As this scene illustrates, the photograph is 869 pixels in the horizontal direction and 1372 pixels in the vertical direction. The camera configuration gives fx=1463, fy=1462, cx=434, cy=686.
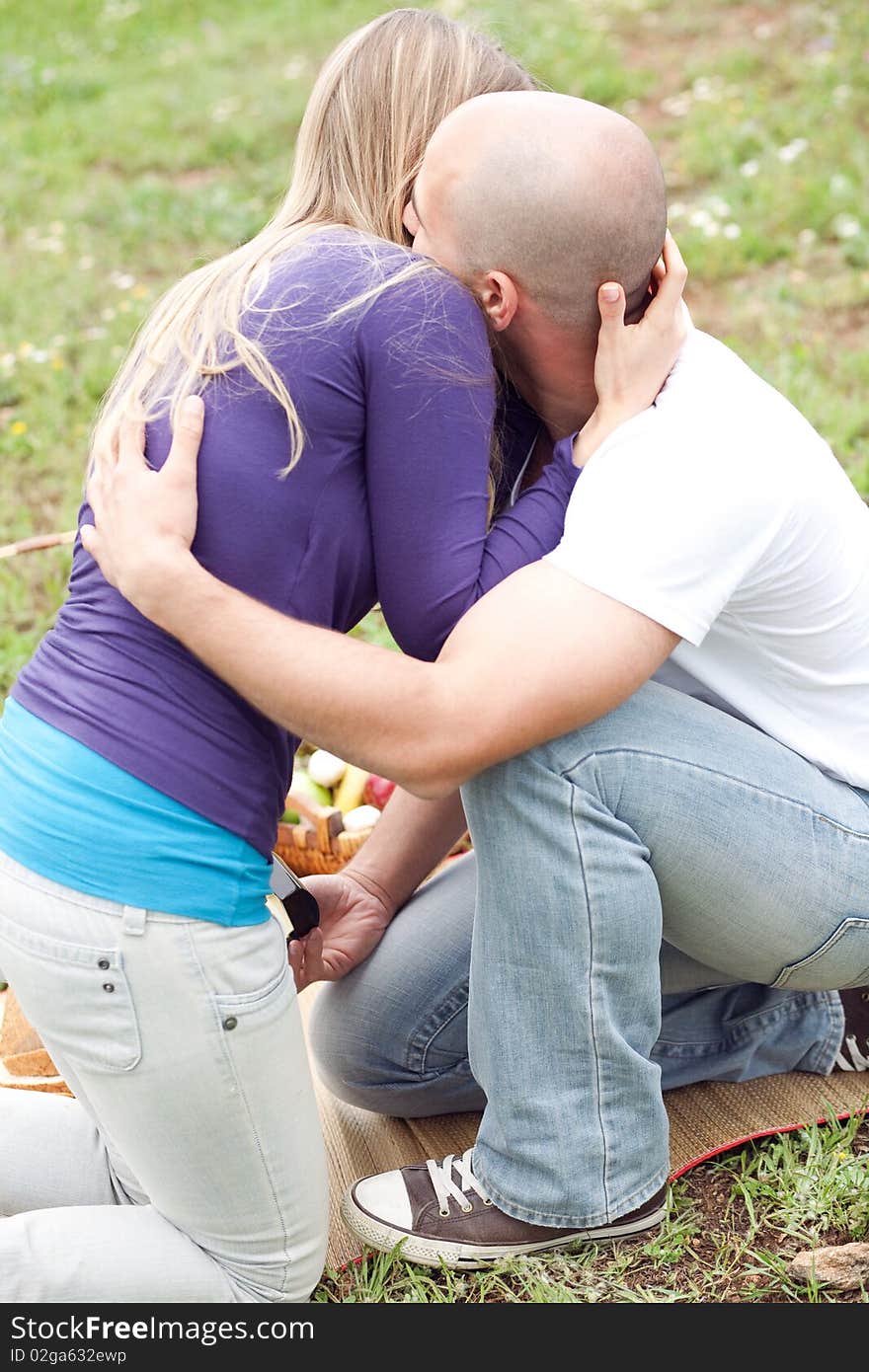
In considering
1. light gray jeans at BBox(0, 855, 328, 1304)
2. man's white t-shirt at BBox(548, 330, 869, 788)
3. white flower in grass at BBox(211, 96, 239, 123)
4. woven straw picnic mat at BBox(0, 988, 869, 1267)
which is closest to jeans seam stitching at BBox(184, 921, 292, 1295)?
light gray jeans at BBox(0, 855, 328, 1304)

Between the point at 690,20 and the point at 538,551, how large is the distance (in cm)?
641

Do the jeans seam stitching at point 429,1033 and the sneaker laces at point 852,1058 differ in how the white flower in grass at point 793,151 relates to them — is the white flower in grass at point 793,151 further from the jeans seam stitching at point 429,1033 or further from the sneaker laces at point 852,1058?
the jeans seam stitching at point 429,1033

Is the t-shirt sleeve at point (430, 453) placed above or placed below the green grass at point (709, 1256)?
above

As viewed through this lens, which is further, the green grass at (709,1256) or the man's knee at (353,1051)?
the man's knee at (353,1051)

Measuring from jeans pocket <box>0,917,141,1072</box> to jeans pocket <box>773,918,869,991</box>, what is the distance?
89 cm

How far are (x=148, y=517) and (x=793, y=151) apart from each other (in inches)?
186

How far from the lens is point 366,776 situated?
9.60 ft

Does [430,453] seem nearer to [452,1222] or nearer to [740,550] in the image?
[740,550]

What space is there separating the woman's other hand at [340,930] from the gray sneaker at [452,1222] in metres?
0.34

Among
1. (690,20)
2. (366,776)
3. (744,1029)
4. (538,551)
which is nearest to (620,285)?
→ (538,551)

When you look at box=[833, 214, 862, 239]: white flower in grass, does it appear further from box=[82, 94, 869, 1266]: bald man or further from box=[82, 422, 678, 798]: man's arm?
box=[82, 422, 678, 798]: man's arm

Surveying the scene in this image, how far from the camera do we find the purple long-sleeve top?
1.67m

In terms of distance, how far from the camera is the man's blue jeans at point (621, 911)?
70.6 inches

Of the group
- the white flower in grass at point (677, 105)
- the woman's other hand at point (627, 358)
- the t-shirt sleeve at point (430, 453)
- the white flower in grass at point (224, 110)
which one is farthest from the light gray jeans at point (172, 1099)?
the white flower in grass at point (224, 110)
